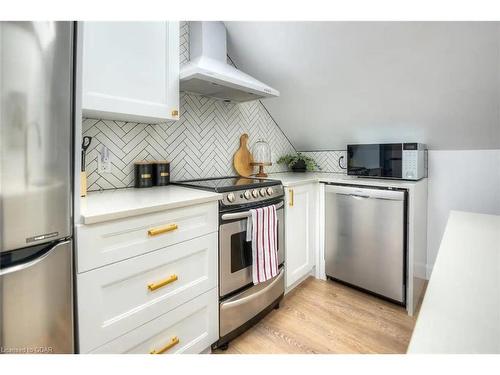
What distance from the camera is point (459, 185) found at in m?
2.23

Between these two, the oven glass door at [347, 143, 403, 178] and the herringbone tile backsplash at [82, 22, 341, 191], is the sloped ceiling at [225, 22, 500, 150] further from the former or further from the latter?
the herringbone tile backsplash at [82, 22, 341, 191]

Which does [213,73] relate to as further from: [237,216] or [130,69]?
[237,216]

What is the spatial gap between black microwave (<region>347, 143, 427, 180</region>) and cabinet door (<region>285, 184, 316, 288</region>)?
0.46 metres

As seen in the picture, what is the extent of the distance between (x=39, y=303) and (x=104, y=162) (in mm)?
977

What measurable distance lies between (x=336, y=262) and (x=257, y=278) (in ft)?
3.17

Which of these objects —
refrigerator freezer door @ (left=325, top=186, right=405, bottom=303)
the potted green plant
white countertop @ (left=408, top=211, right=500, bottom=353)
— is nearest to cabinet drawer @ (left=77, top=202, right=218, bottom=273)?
white countertop @ (left=408, top=211, right=500, bottom=353)

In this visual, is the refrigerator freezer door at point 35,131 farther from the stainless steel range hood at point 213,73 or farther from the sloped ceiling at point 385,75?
the sloped ceiling at point 385,75

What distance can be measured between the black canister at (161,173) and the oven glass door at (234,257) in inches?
24.2

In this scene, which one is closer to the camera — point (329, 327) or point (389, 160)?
point (329, 327)

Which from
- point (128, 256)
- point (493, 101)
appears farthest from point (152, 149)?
point (493, 101)

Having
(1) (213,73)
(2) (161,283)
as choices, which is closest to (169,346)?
(2) (161,283)

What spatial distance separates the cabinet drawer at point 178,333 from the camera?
1170 millimetres

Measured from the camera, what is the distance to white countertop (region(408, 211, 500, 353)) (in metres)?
0.46
